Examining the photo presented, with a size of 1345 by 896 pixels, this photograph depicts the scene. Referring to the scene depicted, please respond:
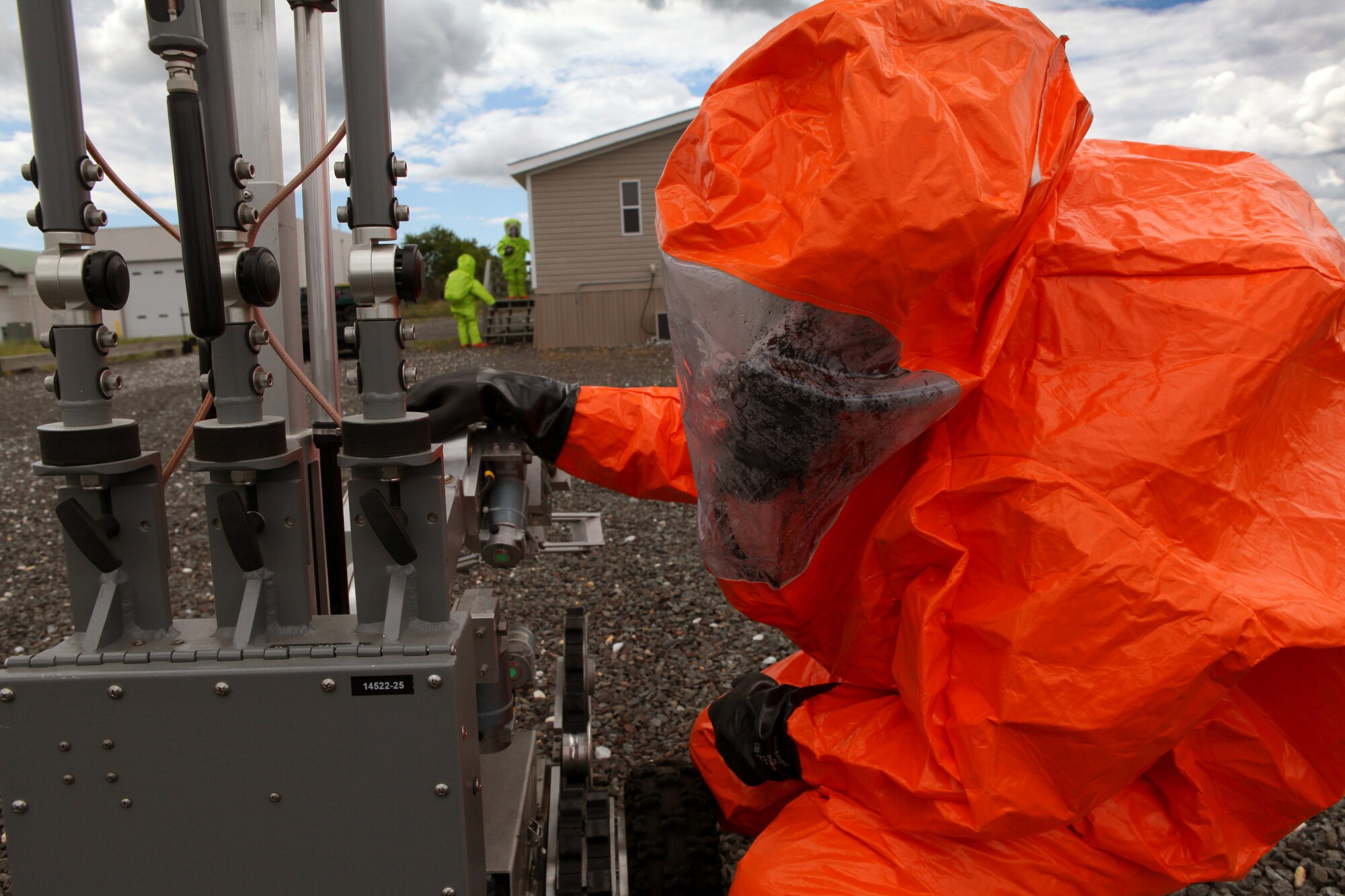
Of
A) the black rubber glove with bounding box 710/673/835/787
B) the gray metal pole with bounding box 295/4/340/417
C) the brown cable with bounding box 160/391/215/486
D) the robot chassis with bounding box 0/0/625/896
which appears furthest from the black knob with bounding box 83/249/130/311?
the black rubber glove with bounding box 710/673/835/787

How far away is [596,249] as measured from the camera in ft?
58.9

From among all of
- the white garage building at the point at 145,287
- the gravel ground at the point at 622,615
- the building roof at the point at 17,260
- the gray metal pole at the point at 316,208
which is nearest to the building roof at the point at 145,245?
the white garage building at the point at 145,287

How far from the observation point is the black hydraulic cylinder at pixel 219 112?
1373 mm

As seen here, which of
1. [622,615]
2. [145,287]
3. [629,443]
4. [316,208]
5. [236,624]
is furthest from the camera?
[145,287]

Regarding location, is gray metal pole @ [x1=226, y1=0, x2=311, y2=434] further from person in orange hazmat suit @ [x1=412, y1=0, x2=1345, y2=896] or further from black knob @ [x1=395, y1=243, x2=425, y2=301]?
person in orange hazmat suit @ [x1=412, y1=0, x2=1345, y2=896]

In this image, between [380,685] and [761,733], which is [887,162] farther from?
[761,733]

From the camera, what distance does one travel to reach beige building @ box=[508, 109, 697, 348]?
58.1 feet

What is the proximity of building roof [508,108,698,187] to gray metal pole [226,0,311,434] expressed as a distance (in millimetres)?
16213

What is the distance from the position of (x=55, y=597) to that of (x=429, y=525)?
15.0 feet

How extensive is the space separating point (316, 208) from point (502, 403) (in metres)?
0.61

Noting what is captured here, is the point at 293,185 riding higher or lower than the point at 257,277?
higher

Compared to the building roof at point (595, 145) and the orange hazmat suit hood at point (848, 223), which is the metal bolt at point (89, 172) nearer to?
the orange hazmat suit hood at point (848, 223)

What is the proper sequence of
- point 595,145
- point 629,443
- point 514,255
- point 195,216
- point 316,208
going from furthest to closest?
point 514,255 < point 595,145 < point 629,443 < point 316,208 < point 195,216

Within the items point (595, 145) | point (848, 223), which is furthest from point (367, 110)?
point (595, 145)
